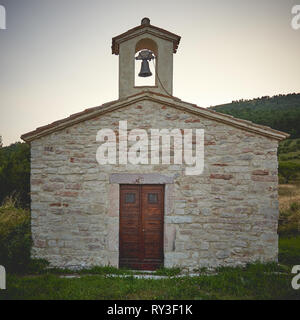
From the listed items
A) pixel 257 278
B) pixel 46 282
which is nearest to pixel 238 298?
pixel 257 278

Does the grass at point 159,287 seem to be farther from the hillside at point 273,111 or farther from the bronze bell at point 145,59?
the hillside at point 273,111

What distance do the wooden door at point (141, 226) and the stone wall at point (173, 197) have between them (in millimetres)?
223

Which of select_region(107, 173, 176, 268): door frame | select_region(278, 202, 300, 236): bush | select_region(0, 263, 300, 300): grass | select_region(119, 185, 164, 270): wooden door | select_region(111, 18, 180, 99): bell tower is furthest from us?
select_region(278, 202, 300, 236): bush

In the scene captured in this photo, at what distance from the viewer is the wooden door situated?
20.4ft

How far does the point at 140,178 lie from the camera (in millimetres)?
6141

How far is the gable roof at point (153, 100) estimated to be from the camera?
598 cm

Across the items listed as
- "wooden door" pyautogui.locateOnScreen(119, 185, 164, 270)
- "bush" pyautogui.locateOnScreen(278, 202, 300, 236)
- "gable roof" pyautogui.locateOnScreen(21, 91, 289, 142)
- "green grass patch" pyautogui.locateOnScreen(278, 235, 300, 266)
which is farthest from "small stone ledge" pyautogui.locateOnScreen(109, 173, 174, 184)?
"bush" pyautogui.locateOnScreen(278, 202, 300, 236)

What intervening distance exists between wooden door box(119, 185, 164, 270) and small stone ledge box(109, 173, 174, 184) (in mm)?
169

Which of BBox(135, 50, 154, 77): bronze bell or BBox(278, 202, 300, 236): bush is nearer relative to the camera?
BBox(135, 50, 154, 77): bronze bell

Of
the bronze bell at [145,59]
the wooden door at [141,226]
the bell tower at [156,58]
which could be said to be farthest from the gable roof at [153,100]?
the wooden door at [141,226]

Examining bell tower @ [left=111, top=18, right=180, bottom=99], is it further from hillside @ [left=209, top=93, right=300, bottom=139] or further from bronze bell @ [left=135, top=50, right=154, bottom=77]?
hillside @ [left=209, top=93, right=300, bottom=139]

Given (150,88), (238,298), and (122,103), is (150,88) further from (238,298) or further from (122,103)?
(238,298)

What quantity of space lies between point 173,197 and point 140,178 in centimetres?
96

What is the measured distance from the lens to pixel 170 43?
6746 millimetres
